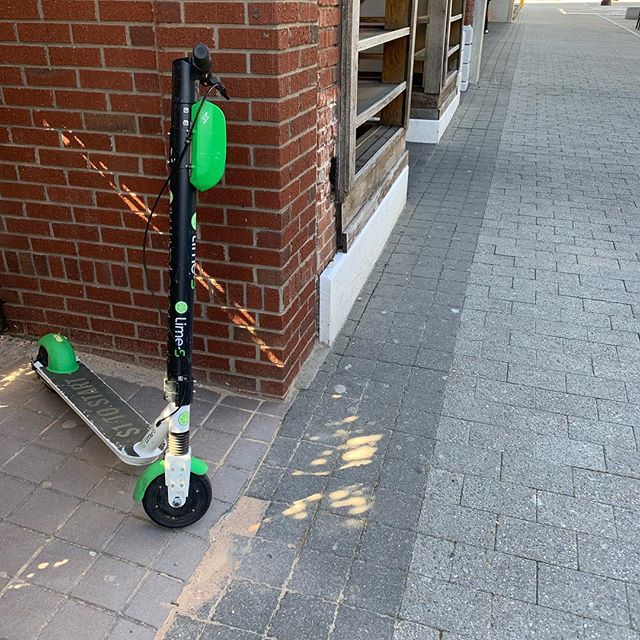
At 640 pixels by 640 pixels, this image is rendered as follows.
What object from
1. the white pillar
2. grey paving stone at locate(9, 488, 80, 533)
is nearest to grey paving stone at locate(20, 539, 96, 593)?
grey paving stone at locate(9, 488, 80, 533)

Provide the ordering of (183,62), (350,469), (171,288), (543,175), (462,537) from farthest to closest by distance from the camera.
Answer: (543,175)
(350,469)
(462,537)
(171,288)
(183,62)

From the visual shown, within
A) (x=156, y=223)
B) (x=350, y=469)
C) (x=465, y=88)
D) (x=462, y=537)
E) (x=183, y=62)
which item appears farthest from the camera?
(x=465, y=88)

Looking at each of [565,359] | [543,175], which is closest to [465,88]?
[543,175]

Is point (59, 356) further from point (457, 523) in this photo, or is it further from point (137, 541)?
point (457, 523)

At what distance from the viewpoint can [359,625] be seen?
219 centimetres

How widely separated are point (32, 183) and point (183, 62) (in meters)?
1.54

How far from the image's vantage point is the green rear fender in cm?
321

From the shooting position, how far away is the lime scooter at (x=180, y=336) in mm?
2111

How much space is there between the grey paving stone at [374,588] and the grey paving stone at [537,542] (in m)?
0.46

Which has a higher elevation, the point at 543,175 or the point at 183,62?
the point at 183,62

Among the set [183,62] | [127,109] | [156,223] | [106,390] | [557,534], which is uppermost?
[183,62]

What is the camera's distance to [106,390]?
3.16 metres

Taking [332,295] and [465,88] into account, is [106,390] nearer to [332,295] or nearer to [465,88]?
[332,295]

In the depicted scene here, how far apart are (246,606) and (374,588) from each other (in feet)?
1.53
